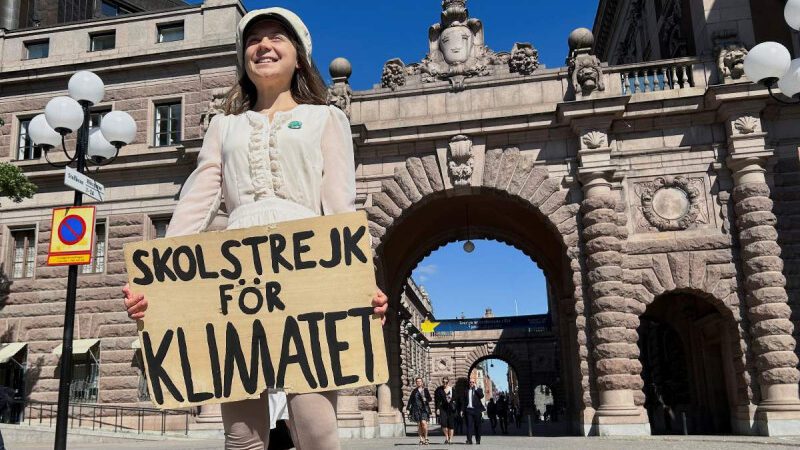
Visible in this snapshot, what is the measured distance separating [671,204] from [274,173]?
1639cm

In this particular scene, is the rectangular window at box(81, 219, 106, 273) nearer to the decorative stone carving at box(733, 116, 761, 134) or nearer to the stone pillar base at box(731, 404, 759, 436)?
the stone pillar base at box(731, 404, 759, 436)

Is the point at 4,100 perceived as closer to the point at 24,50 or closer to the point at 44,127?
the point at 24,50

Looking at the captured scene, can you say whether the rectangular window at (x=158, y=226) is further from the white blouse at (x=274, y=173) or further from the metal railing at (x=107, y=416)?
the white blouse at (x=274, y=173)

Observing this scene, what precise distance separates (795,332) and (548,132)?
7381 mm

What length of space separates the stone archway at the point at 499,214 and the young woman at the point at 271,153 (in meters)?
15.1

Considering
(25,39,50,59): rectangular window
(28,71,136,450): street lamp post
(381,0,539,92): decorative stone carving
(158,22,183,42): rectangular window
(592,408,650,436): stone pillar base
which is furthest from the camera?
(25,39,50,59): rectangular window

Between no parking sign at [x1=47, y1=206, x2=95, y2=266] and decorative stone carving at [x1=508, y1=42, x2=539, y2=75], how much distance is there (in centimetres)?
1281

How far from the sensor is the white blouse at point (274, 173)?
3533mm

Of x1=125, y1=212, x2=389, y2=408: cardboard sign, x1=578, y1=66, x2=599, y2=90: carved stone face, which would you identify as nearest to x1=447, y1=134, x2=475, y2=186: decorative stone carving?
x1=578, y1=66, x2=599, y2=90: carved stone face

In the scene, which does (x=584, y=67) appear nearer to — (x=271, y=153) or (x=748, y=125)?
(x=748, y=125)

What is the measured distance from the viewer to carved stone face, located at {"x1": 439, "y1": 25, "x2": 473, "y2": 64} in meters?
20.0

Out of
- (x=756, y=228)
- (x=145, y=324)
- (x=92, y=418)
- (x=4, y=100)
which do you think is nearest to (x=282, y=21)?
(x=145, y=324)

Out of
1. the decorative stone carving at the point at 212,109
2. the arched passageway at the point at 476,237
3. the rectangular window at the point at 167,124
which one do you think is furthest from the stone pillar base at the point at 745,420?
the rectangular window at the point at 167,124

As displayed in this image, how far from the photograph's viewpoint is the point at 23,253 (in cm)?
2225
